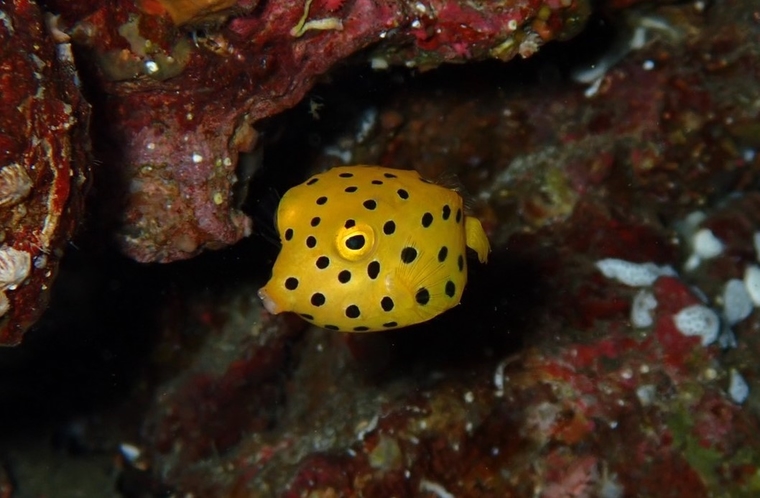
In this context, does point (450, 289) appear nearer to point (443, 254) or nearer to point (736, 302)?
point (443, 254)

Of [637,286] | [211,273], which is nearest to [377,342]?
[211,273]

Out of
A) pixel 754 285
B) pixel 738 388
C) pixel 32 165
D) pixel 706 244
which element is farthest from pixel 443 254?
pixel 754 285

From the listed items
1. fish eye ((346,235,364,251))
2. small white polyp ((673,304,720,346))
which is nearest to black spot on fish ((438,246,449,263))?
fish eye ((346,235,364,251))

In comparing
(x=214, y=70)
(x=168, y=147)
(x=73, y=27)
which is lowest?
(x=168, y=147)

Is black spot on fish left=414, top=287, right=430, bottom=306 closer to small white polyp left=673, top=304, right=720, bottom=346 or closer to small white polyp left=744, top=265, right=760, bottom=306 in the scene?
small white polyp left=673, top=304, right=720, bottom=346

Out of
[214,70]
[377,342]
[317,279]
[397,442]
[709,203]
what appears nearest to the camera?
[317,279]

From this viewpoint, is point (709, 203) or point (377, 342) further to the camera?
point (709, 203)

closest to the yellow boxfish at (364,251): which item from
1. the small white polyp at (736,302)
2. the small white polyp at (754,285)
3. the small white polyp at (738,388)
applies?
the small white polyp at (738,388)

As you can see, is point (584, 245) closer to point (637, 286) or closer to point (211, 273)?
point (637, 286)
